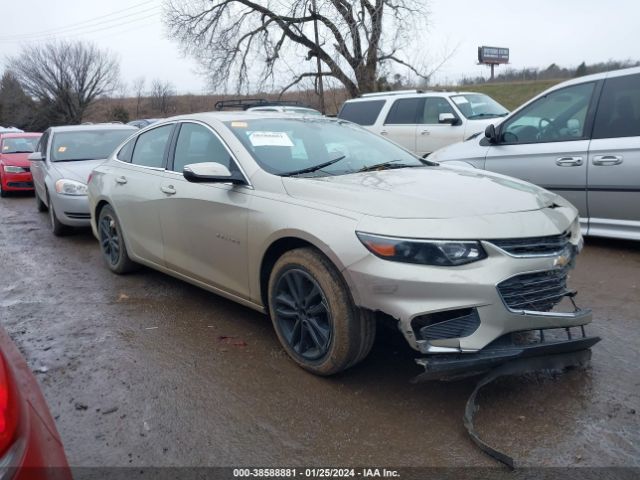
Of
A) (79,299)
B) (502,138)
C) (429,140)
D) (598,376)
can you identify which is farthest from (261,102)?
(598,376)

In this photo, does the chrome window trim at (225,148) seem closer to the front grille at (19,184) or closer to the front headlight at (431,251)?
the front headlight at (431,251)

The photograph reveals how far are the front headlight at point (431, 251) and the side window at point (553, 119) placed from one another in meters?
3.73

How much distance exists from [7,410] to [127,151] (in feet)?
14.1

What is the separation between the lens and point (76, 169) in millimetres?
7867

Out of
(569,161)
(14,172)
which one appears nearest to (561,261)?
(569,161)

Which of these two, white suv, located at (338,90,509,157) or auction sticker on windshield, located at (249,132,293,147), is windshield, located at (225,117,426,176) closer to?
auction sticker on windshield, located at (249,132,293,147)

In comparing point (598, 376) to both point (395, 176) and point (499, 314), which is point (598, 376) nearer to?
point (499, 314)

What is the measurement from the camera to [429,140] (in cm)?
1065

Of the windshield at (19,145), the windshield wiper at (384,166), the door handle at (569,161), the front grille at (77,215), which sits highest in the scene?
the windshield at (19,145)

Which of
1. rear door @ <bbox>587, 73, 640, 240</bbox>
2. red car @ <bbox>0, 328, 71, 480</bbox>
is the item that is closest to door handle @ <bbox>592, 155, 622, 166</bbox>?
rear door @ <bbox>587, 73, 640, 240</bbox>

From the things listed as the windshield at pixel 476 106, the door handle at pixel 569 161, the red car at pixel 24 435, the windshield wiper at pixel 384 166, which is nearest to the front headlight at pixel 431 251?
the windshield wiper at pixel 384 166

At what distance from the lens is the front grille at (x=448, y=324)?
278cm

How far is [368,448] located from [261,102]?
1059cm

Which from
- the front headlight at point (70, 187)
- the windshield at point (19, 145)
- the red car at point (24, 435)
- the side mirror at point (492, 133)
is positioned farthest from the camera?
the windshield at point (19, 145)
